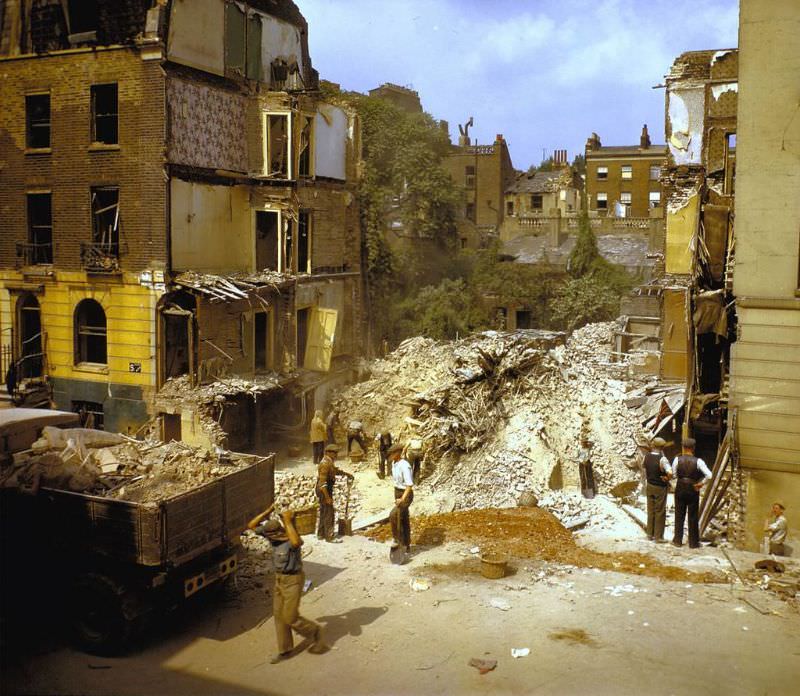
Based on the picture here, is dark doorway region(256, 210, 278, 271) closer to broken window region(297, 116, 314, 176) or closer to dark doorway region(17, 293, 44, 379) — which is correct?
broken window region(297, 116, 314, 176)

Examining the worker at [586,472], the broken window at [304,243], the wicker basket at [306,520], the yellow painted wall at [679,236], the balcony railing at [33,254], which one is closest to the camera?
the wicker basket at [306,520]

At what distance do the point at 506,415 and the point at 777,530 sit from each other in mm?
9366

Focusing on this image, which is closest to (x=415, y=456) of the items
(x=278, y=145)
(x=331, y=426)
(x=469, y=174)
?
(x=331, y=426)

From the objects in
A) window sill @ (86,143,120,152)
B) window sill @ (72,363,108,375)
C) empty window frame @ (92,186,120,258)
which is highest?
window sill @ (86,143,120,152)

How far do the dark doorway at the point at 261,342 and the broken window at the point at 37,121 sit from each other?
8.29 metres

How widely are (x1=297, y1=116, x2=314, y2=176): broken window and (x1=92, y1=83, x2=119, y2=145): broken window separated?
5.71 m

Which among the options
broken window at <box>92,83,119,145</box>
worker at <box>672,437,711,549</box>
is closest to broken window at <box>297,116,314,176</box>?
broken window at <box>92,83,119,145</box>

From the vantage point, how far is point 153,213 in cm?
2331

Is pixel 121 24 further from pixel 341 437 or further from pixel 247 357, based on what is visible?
pixel 341 437

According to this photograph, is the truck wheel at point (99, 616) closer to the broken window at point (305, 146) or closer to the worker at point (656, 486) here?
the worker at point (656, 486)

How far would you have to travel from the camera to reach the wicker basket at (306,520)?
14.5 meters

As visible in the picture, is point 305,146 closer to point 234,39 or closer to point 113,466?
point 234,39

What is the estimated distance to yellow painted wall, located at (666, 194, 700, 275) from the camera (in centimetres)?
2277

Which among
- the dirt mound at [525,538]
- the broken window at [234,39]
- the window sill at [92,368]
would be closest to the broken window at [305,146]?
the broken window at [234,39]
